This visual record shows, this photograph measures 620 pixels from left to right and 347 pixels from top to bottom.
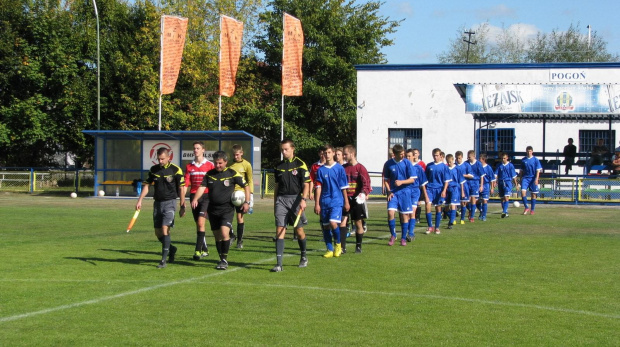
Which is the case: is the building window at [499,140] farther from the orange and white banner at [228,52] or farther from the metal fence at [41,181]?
the metal fence at [41,181]

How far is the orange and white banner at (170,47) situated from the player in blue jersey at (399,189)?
2144cm

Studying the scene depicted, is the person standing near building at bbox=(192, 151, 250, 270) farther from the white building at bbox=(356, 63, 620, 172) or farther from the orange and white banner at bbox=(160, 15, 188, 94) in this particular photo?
the white building at bbox=(356, 63, 620, 172)

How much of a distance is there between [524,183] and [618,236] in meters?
7.29

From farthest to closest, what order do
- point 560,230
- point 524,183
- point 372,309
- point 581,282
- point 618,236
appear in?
point 524,183, point 560,230, point 618,236, point 581,282, point 372,309

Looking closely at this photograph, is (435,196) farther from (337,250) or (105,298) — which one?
(105,298)

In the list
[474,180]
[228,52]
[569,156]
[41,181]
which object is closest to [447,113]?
[569,156]

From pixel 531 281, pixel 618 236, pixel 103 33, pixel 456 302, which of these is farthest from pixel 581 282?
pixel 103 33

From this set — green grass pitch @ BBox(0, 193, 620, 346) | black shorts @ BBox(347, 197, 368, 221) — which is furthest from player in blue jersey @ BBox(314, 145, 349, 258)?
black shorts @ BBox(347, 197, 368, 221)

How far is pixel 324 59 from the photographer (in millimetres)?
49812

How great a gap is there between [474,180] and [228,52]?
16.9m

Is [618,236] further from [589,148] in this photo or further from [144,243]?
[589,148]

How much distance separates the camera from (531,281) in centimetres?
1059

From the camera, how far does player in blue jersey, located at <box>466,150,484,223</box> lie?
72.1ft

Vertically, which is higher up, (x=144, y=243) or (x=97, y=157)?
(x=97, y=157)
